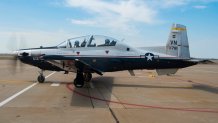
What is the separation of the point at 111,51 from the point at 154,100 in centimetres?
485

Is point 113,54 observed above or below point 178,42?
below

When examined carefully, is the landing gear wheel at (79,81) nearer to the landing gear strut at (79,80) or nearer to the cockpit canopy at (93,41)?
the landing gear strut at (79,80)

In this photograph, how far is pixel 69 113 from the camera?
7.68 meters

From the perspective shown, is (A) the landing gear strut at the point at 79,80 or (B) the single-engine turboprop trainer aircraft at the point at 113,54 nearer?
(A) the landing gear strut at the point at 79,80

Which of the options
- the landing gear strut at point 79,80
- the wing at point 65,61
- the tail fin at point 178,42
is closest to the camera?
the wing at point 65,61

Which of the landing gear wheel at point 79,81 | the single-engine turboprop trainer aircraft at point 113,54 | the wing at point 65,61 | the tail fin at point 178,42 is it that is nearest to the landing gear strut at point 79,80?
the landing gear wheel at point 79,81

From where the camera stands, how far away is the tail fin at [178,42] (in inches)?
585

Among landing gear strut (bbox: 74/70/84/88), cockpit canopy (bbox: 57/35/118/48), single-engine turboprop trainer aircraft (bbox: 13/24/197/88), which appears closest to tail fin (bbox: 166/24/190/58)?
single-engine turboprop trainer aircraft (bbox: 13/24/197/88)

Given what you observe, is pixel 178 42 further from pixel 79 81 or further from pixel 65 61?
pixel 65 61

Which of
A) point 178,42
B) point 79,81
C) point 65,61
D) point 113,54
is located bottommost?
point 79,81

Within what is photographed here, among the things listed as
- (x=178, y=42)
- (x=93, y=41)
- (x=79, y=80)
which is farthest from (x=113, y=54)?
(x=178, y=42)

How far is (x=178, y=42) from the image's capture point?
15.0 meters

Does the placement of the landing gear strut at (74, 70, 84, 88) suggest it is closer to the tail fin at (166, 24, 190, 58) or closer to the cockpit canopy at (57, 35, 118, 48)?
the cockpit canopy at (57, 35, 118, 48)

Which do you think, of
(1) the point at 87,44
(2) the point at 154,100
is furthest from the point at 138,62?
(2) the point at 154,100
